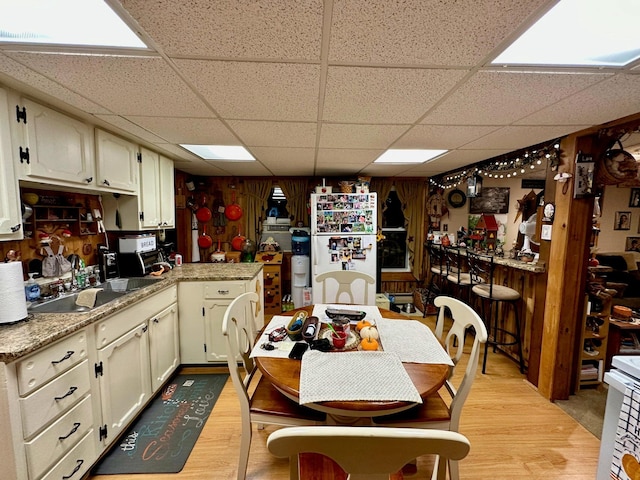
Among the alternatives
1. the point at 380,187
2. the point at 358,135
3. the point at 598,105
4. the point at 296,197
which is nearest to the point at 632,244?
the point at 380,187

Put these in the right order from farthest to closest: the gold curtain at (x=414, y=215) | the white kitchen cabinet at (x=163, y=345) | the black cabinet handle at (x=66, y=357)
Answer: the gold curtain at (x=414, y=215), the white kitchen cabinet at (x=163, y=345), the black cabinet handle at (x=66, y=357)

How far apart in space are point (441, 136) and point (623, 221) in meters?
4.66

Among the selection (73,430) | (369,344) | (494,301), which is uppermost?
(369,344)

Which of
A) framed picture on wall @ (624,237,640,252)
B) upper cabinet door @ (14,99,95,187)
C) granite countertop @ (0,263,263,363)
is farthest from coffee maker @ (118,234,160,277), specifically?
framed picture on wall @ (624,237,640,252)

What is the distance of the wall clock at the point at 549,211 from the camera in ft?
7.23

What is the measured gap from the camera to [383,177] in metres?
4.38

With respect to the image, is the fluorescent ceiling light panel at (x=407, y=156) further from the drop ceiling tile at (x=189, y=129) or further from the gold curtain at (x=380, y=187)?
the drop ceiling tile at (x=189, y=129)

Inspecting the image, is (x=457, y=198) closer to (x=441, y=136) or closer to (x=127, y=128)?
(x=441, y=136)

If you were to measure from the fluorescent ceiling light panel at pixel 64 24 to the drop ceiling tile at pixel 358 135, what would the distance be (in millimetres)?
1163

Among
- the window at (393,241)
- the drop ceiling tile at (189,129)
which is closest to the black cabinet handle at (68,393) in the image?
the drop ceiling tile at (189,129)

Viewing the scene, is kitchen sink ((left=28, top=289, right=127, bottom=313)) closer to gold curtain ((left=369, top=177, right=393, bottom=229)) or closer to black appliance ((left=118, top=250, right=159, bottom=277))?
black appliance ((left=118, top=250, right=159, bottom=277))

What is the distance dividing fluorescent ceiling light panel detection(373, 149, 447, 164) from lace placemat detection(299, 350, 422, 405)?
6.43 feet

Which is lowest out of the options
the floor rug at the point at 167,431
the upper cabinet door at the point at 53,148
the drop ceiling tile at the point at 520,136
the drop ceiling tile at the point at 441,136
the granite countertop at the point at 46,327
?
the floor rug at the point at 167,431

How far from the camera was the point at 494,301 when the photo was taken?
3.02 m
